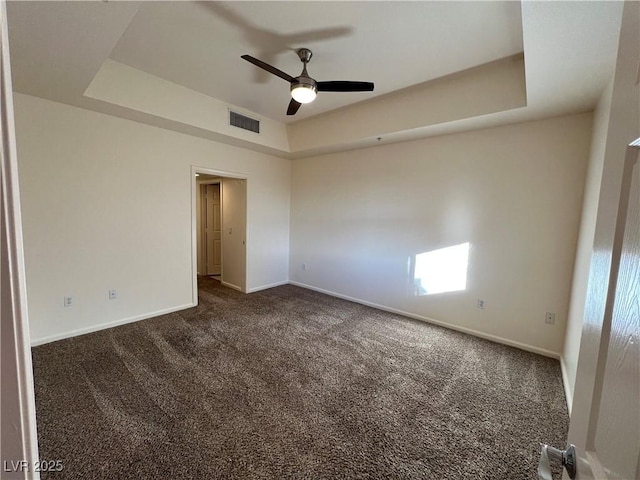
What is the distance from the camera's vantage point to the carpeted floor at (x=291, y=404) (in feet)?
5.09

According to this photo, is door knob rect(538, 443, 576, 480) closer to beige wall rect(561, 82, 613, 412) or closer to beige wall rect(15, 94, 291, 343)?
beige wall rect(561, 82, 613, 412)

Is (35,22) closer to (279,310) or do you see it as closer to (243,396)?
(243,396)

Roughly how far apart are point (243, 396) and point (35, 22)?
9.09ft

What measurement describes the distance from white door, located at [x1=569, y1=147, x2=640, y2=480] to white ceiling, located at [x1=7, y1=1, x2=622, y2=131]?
4.98 feet

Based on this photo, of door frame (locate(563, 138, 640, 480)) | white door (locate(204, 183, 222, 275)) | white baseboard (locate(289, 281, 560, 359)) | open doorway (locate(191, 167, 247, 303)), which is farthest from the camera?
white door (locate(204, 183, 222, 275))

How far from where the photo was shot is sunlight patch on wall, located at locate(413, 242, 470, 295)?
3.33 metres

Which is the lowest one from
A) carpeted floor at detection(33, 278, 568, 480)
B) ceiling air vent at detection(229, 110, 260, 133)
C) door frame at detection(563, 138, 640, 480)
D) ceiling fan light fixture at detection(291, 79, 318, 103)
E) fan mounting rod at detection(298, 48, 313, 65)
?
carpeted floor at detection(33, 278, 568, 480)

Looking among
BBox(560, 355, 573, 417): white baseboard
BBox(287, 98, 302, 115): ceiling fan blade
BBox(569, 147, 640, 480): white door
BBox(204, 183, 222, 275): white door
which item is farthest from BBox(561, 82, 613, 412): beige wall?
BBox(204, 183, 222, 275): white door

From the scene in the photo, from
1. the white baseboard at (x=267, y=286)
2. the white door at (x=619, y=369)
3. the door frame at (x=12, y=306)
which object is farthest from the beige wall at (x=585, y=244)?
the white baseboard at (x=267, y=286)

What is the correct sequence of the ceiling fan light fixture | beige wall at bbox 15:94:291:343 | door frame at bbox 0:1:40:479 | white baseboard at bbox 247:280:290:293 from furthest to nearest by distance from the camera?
white baseboard at bbox 247:280:290:293 < beige wall at bbox 15:94:291:343 < the ceiling fan light fixture < door frame at bbox 0:1:40:479

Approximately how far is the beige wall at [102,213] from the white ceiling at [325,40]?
458 mm

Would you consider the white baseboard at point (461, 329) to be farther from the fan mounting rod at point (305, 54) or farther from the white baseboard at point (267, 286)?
the fan mounting rod at point (305, 54)

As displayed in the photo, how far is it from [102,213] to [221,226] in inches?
85.5

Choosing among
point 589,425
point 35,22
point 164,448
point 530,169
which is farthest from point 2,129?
point 530,169
